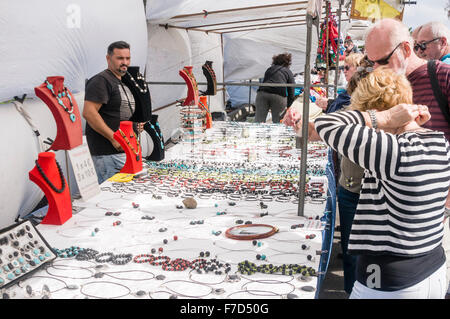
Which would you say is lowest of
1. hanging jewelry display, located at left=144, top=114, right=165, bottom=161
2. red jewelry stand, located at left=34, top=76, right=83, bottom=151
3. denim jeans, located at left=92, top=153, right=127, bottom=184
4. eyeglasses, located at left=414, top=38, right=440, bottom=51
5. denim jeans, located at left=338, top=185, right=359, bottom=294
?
denim jeans, located at left=338, top=185, right=359, bottom=294

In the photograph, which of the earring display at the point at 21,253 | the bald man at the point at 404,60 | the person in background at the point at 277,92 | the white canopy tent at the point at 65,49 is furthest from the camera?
the person in background at the point at 277,92

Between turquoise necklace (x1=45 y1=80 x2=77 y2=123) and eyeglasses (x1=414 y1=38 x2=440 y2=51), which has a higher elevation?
eyeglasses (x1=414 y1=38 x2=440 y2=51)

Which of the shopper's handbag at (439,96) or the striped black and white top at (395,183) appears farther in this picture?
the shopper's handbag at (439,96)

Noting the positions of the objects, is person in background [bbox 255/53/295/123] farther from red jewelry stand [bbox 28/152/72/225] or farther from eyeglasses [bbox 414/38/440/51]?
red jewelry stand [bbox 28/152/72/225]

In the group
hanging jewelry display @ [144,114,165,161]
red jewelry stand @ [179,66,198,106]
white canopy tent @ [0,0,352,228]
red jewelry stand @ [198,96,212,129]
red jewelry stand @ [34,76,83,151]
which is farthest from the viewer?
red jewelry stand @ [198,96,212,129]

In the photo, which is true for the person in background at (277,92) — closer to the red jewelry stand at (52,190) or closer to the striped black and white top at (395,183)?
the red jewelry stand at (52,190)

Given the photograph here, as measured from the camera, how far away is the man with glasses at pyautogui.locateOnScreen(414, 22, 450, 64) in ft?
9.19

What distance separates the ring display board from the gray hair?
1.20 meters

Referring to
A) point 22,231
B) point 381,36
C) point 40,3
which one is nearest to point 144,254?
point 22,231

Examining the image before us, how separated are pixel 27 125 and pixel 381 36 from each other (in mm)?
2053

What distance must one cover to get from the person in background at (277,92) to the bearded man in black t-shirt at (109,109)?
386 centimetres

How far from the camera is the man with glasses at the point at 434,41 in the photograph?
2801 millimetres

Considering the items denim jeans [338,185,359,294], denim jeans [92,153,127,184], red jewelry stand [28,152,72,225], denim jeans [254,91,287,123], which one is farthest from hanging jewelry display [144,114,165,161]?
denim jeans [254,91,287,123]

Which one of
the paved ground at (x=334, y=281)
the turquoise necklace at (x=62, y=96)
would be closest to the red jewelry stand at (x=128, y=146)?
the turquoise necklace at (x=62, y=96)
